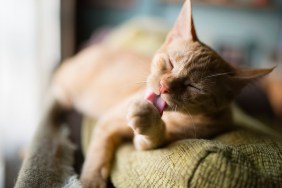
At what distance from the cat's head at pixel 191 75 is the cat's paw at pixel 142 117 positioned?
0.07 m

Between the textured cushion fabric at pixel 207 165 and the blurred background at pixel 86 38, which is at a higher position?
the textured cushion fabric at pixel 207 165

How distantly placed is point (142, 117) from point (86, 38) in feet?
9.12

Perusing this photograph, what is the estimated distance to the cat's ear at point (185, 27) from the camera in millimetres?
1052

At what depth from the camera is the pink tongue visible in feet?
3.12

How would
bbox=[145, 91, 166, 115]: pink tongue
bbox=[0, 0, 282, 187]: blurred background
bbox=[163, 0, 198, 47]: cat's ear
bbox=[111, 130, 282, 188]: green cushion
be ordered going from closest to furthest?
bbox=[111, 130, 282, 188]: green cushion, bbox=[145, 91, 166, 115]: pink tongue, bbox=[163, 0, 198, 47]: cat's ear, bbox=[0, 0, 282, 187]: blurred background

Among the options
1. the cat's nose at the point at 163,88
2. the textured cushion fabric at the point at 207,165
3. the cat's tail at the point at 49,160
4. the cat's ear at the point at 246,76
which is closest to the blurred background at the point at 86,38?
the cat's tail at the point at 49,160

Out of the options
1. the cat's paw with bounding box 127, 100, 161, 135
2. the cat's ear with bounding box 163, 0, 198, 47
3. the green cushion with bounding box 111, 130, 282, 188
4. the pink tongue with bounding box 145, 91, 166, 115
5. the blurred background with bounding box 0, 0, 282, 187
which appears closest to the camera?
the green cushion with bounding box 111, 130, 282, 188

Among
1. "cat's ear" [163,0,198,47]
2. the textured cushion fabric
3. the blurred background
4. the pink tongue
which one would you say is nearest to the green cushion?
the textured cushion fabric

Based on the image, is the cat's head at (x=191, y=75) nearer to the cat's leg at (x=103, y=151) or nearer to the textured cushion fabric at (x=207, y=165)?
the textured cushion fabric at (x=207, y=165)

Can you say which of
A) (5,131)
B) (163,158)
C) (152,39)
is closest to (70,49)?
(152,39)

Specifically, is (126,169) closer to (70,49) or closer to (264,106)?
(264,106)

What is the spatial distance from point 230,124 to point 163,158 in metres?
0.38

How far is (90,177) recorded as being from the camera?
3.24 feet

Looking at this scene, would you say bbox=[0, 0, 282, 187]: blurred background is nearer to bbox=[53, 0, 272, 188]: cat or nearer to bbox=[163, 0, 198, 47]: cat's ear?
bbox=[53, 0, 272, 188]: cat
